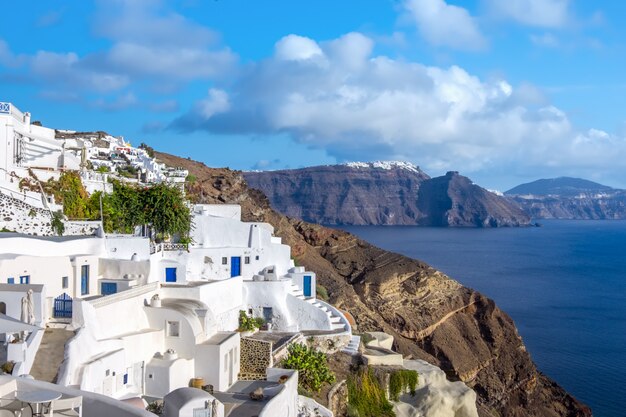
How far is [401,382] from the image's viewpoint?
963 inches

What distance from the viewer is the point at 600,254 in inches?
4953

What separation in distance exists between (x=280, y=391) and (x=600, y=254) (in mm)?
120109

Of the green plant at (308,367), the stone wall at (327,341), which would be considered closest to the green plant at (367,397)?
the green plant at (308,367)

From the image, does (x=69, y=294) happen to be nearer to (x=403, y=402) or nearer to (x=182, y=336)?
(x=182, y=336)

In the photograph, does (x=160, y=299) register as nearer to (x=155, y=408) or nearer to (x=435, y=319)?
(x=155, y=408)

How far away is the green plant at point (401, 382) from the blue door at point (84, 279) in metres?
10.7

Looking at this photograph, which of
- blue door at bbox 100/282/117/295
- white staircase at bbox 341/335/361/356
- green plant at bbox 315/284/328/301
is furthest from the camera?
green plant at bbox 315/284/328/301

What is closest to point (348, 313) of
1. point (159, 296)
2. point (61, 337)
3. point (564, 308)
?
point (159, 296)

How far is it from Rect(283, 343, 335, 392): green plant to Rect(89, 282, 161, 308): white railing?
187 inches

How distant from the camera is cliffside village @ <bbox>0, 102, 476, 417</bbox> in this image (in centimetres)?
1362

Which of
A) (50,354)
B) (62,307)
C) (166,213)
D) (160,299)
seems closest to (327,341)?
(160,299)

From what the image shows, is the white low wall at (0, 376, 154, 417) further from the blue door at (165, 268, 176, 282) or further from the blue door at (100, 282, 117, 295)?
the blue door at (165, 268, 176, 282)

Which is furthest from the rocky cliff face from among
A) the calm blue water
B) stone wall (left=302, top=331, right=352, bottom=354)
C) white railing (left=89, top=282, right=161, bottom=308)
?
white railing (left=89, top=282, right=161, bottom=308)

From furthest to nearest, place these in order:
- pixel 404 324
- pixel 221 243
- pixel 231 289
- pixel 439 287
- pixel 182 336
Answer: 1. pixel 439 287
2. pixel 404 324
3. pixel 221 243
4. pixel 231 289
5. pixel 182 336
